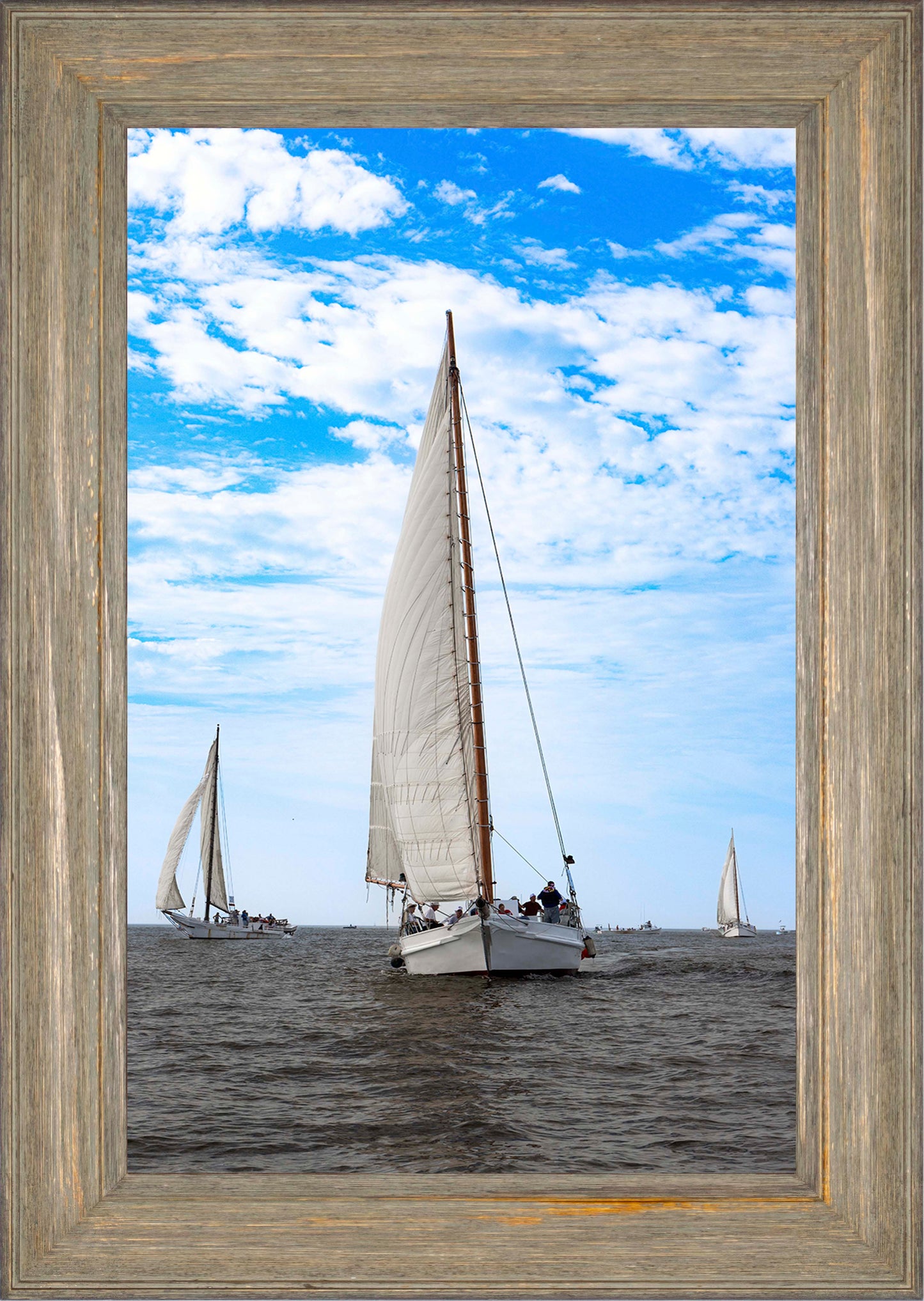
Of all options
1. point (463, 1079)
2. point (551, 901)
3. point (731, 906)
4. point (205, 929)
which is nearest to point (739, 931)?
point (731, 906)

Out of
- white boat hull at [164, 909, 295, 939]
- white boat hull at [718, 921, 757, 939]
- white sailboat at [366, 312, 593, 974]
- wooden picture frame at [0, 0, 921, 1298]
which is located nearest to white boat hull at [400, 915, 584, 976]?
white sailboat at [366, 312, 593, 974]

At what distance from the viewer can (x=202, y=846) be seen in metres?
36.4

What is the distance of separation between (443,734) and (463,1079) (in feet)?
25.8

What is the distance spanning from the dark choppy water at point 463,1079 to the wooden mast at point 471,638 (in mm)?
2109

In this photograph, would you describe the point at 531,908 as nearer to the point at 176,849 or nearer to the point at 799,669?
the point at 799,669

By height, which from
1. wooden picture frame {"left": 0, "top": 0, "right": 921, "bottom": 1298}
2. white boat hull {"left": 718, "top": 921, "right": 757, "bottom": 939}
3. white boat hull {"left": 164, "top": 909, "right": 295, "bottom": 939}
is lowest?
white boat hull {"left": 718, "top": 921, "right": 757, "bottom": 939}

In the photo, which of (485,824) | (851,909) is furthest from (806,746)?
(485,824)

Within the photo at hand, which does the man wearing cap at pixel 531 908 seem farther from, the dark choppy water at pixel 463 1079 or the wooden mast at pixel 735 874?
the wooden mast at pixel 735 874

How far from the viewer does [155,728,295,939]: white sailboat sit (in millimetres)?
35656

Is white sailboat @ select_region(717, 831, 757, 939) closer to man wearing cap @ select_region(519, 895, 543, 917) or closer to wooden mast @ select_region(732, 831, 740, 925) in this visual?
wooden mast @ select_region(732, 831, 740, 925)

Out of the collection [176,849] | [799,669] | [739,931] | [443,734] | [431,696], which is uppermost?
[431,696]

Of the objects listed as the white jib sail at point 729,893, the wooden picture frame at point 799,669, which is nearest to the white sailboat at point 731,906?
the white jib sail at point 729,893

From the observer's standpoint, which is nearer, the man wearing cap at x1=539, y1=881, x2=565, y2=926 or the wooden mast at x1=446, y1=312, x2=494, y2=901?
the wooden mast at x1=446, y1=312, x2=494, y2=901

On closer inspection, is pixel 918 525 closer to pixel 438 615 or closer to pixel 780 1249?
pixel 780 1249
